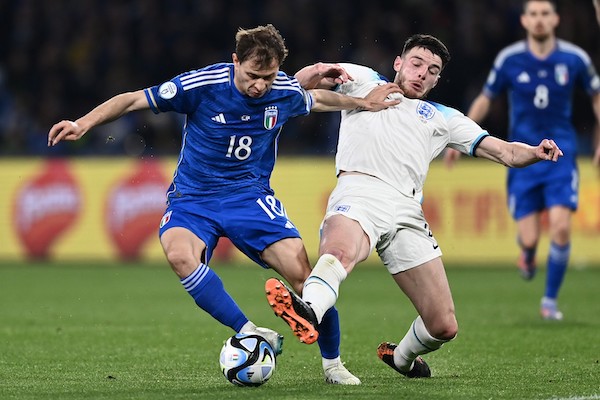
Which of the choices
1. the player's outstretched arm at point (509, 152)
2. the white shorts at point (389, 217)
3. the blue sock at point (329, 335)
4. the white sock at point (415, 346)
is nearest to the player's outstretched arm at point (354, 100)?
the white shorts at point (389, 217)

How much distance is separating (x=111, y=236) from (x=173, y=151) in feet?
5.38

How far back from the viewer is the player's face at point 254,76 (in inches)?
250

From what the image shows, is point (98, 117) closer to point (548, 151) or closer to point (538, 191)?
point (548, 151)

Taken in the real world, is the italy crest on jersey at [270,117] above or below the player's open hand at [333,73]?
below

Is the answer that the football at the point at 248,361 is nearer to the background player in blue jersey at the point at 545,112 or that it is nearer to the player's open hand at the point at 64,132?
the player's open hand at the point at 64,132

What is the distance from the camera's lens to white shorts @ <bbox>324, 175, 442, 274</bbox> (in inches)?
257

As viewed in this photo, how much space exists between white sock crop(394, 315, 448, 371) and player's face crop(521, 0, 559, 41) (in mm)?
4686

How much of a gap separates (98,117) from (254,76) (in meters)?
0.89

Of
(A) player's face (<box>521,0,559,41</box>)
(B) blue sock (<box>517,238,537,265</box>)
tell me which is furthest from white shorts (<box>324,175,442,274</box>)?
(B) blue sock (<box>517,238,537,265</box>)

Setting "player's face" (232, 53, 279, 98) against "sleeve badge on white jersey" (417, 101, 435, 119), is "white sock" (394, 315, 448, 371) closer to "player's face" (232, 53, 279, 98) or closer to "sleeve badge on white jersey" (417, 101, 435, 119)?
"sleeve badge on white jersey" (417, 101, 435, 119)

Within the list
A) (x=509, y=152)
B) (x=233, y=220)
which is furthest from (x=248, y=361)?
(x=509, y=152)

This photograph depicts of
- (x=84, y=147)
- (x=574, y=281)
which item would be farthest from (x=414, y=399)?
(x=84, y=147)

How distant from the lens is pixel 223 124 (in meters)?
6.63

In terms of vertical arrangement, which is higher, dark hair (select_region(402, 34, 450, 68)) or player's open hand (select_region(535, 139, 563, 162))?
dark hair (select_region(402, 34, 450, 68))
